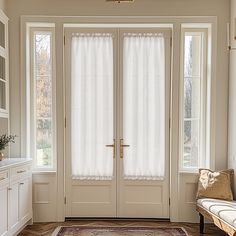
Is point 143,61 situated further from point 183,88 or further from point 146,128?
point 146,128

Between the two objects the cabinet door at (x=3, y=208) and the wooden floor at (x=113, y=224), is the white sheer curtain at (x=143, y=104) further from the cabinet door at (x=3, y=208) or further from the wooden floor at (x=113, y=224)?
the cabinet door at (x=3, y=208)

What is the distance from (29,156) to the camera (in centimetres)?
416

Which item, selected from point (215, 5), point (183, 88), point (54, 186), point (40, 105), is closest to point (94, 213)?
point (54, 186)

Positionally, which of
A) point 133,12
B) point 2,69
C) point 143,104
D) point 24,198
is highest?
point 133,12

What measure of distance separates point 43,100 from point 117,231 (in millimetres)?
2061

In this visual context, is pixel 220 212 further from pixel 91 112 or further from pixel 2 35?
pixel 2 35

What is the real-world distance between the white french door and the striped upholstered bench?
666 mm

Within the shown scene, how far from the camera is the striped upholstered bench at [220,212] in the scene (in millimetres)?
2966

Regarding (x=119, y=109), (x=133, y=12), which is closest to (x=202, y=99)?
(x=119, y=109)

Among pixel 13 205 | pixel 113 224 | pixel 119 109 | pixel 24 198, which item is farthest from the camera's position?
pixel 119 109

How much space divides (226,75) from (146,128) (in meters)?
1.32

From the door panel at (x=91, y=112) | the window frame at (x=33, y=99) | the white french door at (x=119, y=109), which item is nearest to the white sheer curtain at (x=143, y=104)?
the white french door at (x=119, y=109)

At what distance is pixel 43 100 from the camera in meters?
4.26

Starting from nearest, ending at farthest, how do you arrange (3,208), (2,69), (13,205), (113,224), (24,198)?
(3,208), (13,205), (24,198), (2,69), (113,224)
